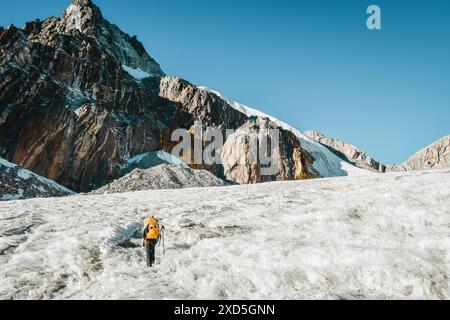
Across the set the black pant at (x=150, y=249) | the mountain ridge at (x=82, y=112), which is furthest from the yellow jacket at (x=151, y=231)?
the mountain ridge at (x=82, y=112)

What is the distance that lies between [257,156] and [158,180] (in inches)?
2177

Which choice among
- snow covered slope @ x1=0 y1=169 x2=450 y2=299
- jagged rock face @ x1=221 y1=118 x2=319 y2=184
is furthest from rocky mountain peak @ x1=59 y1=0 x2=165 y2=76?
snow covered slope @ x1=0 y1=169 x2=450 y2=299

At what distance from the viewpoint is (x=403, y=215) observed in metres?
18.1

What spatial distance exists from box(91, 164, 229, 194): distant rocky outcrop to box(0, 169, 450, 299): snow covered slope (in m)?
44.4

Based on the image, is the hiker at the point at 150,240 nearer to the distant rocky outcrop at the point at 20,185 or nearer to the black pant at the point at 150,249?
the black pant at the point at 150,249

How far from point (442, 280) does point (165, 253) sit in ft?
30.2

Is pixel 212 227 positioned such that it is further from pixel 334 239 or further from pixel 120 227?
pixel 334 239

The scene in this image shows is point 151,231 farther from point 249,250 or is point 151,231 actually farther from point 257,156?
point 257,156

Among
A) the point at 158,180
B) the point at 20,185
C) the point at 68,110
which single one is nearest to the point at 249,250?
the point at 20,185

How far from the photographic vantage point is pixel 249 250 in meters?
14.7

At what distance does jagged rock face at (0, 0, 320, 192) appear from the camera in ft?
265

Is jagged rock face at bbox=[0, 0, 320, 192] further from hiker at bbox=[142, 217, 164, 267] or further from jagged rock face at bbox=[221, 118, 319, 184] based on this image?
hiker at bbox=[142, 217, 164, 267]
